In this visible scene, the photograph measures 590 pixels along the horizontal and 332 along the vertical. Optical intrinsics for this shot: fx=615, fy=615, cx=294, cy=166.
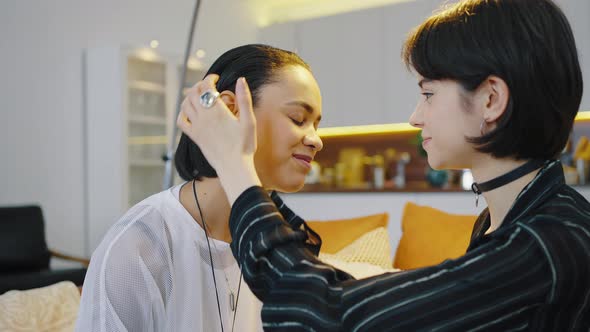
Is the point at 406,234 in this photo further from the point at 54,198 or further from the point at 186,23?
the point at 186,23

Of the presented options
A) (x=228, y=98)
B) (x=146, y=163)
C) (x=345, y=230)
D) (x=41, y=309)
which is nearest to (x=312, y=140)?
(x=228, y=98)

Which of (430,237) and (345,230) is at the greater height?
(430,237)

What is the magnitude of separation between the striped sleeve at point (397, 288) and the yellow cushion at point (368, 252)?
4.82ft

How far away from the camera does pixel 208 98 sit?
2.72 ft

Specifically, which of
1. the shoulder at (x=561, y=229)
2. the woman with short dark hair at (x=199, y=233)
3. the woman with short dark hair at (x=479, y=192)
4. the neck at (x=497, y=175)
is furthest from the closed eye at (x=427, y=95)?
the woman with short dark hair at (x=199, y=233)

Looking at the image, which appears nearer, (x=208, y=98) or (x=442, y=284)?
(x=442, y=284)

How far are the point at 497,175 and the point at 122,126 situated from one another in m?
4.38

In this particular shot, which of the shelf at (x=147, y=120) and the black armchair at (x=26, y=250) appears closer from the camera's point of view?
the black armchair at (x=26, y=250)

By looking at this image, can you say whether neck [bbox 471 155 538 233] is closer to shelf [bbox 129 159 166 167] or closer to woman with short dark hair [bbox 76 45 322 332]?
woman with short dark hair [bbox 76 45 322 332]

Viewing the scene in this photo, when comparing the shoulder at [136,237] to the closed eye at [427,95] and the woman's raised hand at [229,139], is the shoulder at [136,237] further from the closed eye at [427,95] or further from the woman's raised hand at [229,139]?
the closed eye at [427,95]

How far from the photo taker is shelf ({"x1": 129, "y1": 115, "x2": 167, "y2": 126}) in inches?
199

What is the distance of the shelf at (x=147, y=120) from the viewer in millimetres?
5051

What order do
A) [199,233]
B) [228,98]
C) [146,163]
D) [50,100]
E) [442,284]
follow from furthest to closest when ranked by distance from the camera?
[146,163], [50,100], [199,233], [228,98], [442,284]

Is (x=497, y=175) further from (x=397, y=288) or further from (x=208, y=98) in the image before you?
(x=208, y=98)
